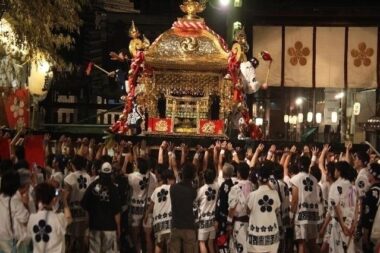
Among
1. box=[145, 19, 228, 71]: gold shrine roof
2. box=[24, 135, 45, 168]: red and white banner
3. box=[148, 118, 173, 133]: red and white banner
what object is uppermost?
box=[145, 19, 228, 71]: gold shrine roof

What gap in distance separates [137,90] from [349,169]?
9429 mm

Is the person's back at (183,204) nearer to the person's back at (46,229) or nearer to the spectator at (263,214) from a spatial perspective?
the spectator at (263,214)

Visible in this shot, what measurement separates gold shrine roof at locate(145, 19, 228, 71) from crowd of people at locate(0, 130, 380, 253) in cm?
643

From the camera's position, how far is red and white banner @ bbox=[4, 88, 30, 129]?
15109 mm

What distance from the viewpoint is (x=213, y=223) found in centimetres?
1035

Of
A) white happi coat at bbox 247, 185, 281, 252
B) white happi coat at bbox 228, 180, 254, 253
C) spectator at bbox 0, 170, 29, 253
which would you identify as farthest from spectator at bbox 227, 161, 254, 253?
spectator at bbox 0, 170, 29, 253

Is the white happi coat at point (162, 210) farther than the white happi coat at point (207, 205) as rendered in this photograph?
Yes

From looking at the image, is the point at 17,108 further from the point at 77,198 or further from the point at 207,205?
the point at 207,205

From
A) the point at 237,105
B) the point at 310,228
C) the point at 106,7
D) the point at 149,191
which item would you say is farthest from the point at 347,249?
the point at 106,7

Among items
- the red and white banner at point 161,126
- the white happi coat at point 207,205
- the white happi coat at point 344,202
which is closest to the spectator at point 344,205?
the white happi coat at point 344,202

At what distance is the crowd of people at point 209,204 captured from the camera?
30.6 feet

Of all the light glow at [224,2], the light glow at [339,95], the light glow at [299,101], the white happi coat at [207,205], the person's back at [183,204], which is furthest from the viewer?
the light glow at [299,101]

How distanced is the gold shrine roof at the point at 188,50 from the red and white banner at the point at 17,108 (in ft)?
13.3

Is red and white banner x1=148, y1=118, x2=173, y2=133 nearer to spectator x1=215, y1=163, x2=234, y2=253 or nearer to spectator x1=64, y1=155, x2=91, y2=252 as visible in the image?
spectator x1=64, y1=155, x2=91, y2=252
